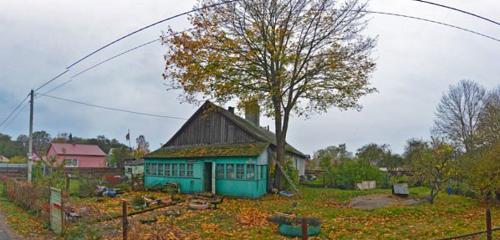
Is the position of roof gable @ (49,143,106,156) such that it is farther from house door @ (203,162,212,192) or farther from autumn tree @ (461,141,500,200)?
autumn tree @ (461,141,500,200)

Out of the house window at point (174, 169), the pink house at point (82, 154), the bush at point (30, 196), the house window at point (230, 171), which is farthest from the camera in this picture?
the pink house at point (82, 154)

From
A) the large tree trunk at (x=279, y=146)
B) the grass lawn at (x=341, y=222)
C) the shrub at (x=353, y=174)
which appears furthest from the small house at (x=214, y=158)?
the shrub at (x=353, y=174)

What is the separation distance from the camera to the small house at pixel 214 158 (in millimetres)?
24625

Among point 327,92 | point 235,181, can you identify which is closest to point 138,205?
point 235,181

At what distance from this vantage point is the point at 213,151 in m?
26.9

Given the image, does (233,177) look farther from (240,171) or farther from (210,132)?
(210,132)

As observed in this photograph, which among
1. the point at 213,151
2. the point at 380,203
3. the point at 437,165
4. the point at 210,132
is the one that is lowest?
the point at 380,203

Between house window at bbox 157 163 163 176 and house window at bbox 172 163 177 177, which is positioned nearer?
house window at bbox 172 163 177 177

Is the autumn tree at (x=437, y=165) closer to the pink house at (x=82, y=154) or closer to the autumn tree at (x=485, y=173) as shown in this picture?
the autumn tree at (x=485, y=173)

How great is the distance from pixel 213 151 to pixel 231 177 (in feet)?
8.04

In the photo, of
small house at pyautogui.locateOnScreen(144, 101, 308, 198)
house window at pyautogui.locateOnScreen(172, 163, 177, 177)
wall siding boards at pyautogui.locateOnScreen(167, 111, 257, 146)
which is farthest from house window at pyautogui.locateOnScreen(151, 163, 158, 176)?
wall siding boards at pyautogui.locateOnScreen(167, 111, 257, 146)

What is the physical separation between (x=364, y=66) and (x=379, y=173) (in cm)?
1286

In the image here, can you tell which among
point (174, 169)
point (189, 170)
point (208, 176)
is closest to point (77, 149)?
point (174, 169)

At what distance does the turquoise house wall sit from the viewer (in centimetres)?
2423
